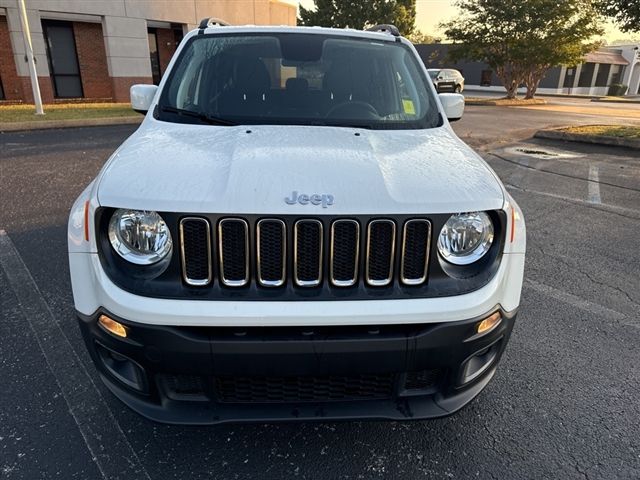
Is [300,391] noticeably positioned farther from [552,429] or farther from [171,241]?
[552,429]

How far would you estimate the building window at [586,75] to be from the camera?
5390 centimetres

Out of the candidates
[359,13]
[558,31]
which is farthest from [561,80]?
[558,31]

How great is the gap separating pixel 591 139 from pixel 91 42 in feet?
62.5

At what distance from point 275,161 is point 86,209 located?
2.63 ft

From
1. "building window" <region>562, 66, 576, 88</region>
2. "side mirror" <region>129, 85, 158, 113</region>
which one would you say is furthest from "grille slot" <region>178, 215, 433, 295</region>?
"building window" <region>562, 66, 576, 88</region>

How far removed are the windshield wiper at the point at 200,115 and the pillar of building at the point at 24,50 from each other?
16743 millimetres

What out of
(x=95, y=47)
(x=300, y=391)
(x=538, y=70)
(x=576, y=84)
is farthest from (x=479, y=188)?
(x=576, y=84)

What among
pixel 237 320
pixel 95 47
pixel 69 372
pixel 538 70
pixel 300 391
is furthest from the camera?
pixel 538 70

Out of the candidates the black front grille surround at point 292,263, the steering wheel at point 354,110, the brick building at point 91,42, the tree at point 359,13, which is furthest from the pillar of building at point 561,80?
the black front grille surround at point 292,263

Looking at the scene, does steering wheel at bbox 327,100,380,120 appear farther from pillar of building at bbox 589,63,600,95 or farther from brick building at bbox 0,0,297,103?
pillar of building at bbox 589,63,600,95

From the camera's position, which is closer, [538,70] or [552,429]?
[552,429]

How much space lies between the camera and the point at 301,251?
6.02 feet

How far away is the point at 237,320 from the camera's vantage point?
1.74 meters

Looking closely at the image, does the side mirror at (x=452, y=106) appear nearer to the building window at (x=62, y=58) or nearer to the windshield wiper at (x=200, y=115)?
the windshield wiper at (x=200, y=115)
